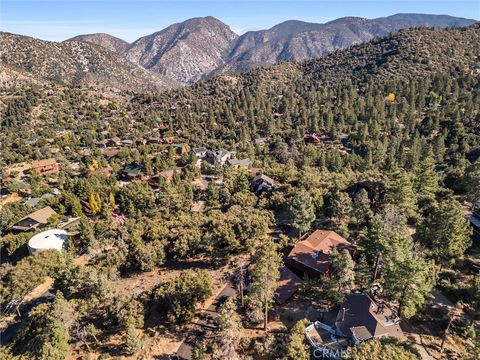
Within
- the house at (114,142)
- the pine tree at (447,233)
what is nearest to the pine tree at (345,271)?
the pine tree at (447,233)

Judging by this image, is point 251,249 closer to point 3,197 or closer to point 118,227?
point 118,227

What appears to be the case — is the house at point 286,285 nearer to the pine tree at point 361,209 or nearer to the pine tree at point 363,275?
the pine tree at point 363,275

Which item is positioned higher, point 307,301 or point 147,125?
point 147,125

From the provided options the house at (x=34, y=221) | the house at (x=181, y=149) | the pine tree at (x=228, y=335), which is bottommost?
the house at (x=34, y=221)

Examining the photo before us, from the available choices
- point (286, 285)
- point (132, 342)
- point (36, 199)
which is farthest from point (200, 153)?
point (132, 342)

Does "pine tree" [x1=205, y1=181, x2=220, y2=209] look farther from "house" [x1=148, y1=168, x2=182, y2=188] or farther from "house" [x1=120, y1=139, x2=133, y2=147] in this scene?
"house" [x1=120, y1=139, x2=133, y2=147]

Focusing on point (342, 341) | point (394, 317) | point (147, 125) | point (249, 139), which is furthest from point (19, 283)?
point (147, 125)
